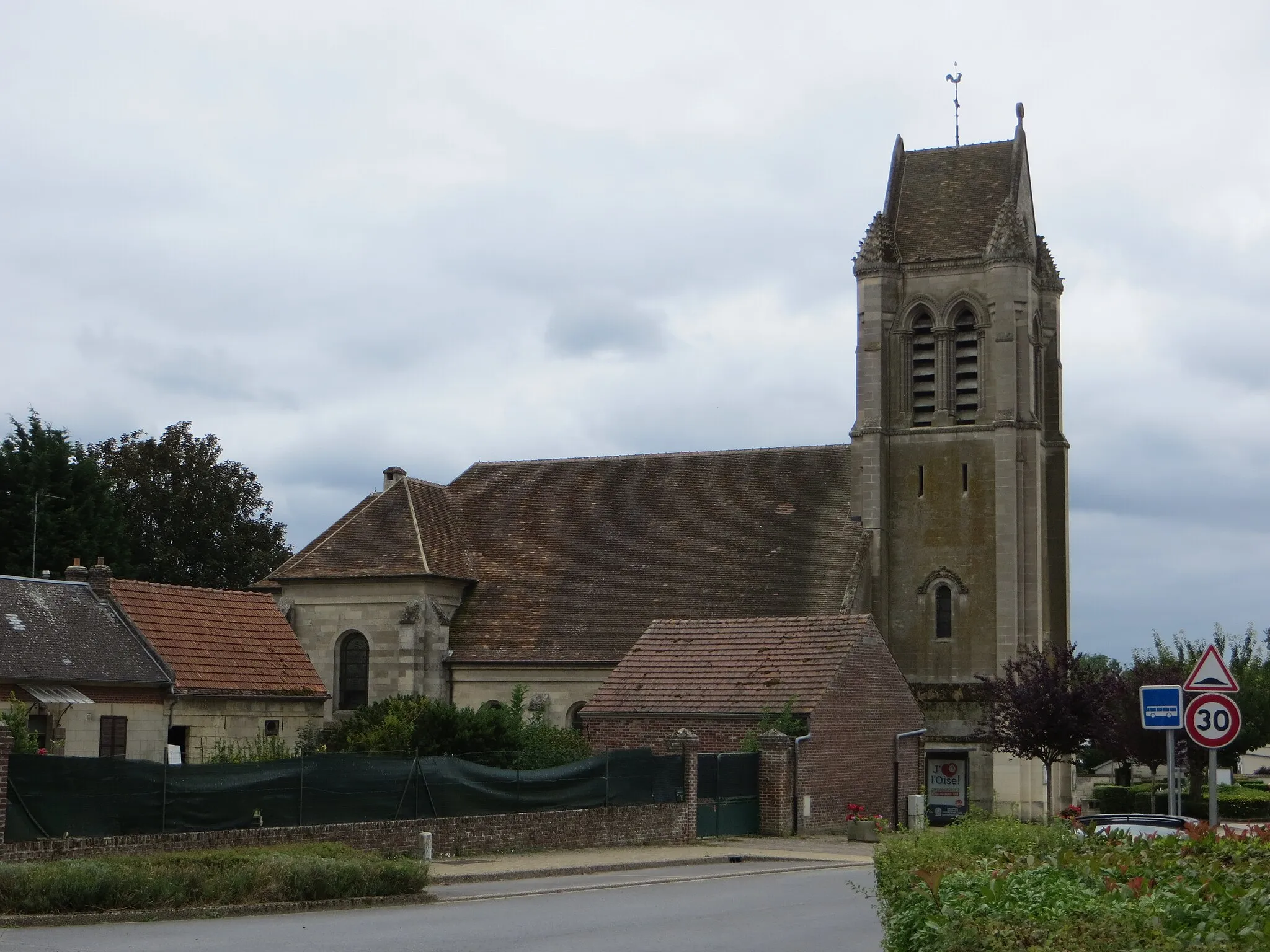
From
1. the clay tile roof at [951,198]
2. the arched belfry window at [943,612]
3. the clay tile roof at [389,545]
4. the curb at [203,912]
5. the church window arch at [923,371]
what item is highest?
the clay tile roof at [951,198]

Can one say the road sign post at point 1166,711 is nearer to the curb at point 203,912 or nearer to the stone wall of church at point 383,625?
the curb at point 203,912

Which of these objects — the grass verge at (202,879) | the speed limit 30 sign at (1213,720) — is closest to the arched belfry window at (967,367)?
the grass verge at (202,879)

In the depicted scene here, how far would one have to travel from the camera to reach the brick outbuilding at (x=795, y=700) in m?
31.7

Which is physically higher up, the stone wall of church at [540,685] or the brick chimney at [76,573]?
the brick chimney at [76,573]

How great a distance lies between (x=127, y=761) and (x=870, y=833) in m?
15.0

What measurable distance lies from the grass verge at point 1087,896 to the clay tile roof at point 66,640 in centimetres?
2088

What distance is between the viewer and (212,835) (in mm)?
20984

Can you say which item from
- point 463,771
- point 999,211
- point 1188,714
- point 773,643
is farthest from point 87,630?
point 999,211

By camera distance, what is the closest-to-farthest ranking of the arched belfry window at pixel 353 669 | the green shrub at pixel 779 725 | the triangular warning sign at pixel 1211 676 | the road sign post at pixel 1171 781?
the triangular warning sign at pixel 1211 676 → the road sign post at pixel 1171 781 → the green shrub at pixel 779 725 → the arched belfry window at pixel 353 669

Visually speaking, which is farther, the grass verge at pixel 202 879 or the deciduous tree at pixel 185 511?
the deciduous tree at pixel 185 511

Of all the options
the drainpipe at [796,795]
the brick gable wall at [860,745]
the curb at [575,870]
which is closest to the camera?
the curb at [575,870]

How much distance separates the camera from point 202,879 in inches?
683

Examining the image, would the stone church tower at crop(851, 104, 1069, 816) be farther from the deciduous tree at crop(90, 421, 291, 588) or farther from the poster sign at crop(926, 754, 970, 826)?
the deciduous tree at crop(90, 421, 291, 588)

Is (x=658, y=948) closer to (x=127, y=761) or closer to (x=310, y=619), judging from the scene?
(x=127, y=761)
